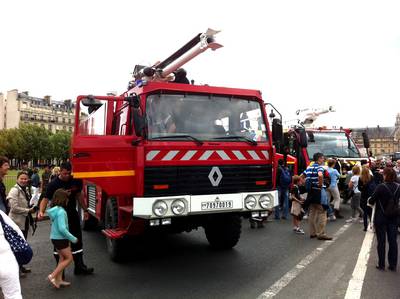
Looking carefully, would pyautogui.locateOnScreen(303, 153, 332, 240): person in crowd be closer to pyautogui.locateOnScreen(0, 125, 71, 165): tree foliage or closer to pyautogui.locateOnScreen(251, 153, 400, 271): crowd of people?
pyautogui.locateOnScreen(251, 153, 400, 271): crowd of people

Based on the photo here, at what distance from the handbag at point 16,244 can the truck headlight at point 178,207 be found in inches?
85.2

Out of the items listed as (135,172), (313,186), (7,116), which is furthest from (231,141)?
(7,116)

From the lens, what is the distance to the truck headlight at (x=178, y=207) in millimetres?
5289

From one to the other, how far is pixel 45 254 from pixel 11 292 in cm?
449

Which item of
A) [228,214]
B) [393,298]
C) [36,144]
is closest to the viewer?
[393,298]

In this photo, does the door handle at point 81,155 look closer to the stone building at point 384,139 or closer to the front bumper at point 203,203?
the front bumper at point 203,203

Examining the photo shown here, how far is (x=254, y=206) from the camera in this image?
5.86 metres

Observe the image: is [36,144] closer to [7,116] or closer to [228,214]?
[7,116]

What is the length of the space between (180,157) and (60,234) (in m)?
1.97

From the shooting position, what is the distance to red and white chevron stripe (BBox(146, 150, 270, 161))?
17.5ft

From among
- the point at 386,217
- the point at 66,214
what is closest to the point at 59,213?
the point at 66,214

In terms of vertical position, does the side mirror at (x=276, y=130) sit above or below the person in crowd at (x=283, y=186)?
above

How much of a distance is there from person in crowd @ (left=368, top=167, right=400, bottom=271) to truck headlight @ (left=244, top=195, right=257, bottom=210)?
6.54ft

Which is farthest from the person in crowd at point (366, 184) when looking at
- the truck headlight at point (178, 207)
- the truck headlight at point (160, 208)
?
the truck headlight at point (160, 208)
